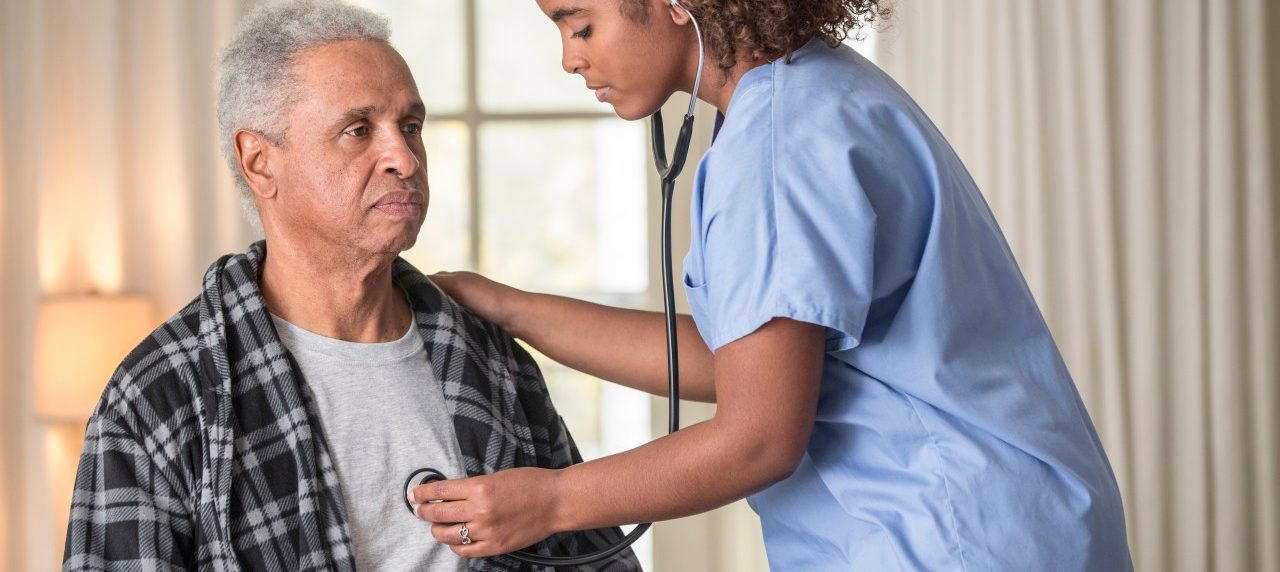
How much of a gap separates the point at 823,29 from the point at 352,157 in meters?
0.63

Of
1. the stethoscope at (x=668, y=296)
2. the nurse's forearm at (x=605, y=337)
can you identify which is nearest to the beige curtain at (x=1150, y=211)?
the nurse's forearm at (x=605, y=337)

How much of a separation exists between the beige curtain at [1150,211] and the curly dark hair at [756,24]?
1878mm

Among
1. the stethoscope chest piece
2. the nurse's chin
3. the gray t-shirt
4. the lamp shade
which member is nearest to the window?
the lamp shade

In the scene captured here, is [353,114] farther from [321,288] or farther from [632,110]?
[632,110]

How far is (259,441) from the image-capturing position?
135 centimetres

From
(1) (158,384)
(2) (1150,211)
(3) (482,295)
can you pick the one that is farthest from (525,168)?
(1) (158,384)

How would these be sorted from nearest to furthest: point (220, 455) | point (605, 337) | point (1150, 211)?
1. point (220, 455)
2. point (605, 337)
3. point (1150, 211)

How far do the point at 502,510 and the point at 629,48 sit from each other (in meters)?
0.52

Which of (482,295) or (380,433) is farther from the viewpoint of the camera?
(482,295)

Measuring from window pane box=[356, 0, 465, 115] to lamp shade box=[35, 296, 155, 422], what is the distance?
1.04m

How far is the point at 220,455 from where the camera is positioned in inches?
50.8

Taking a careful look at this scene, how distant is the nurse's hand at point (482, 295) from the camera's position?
166 centimetres

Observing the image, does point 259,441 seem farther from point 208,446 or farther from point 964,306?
point 964,306

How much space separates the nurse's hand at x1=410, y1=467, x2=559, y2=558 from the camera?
1.16m
